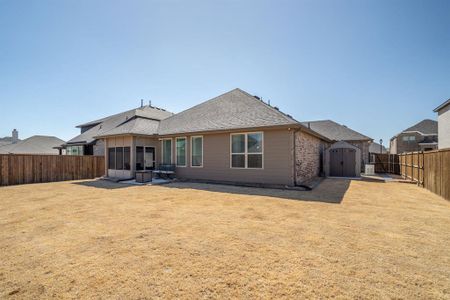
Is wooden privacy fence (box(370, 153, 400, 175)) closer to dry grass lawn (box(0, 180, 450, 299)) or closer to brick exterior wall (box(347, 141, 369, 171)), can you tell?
brick exterior wall (box(347, 141, 369, 171))

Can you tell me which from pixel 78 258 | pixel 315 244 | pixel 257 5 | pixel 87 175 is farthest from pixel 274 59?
pixel 87 175

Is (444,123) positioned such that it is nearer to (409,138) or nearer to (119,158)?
(119,158)

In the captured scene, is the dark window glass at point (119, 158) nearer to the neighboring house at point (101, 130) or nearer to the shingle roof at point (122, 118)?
the shingle roof at point (122, 118)

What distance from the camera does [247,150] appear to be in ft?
34.2

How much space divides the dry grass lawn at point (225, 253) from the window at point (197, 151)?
6.18m

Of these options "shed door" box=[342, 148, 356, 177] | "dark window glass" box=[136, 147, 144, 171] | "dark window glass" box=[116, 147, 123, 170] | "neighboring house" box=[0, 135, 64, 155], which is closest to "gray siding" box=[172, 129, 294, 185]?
"dark window glass" box=[136, 147, 144, 171]

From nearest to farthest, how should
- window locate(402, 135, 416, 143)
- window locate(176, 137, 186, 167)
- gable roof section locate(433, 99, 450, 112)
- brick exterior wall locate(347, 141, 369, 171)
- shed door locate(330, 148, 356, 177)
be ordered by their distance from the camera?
window locate(176, 137, 186, 167), gable roof section locate(433, 99, 450, 112), shed door locate(330, 148, 356, 177), brick exterior wall locate(347, 141, 369, 171), window locate(402, 135, 416, 143)

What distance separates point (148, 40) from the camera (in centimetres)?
1148

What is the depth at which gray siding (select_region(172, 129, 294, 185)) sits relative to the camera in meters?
9.48

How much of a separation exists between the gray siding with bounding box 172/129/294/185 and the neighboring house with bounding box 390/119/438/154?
3369 centimetres

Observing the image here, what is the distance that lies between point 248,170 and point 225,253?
7302 mm

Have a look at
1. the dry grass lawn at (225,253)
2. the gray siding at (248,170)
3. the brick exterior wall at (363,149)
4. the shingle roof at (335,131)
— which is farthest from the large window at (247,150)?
the brick exterior wall at (363,149)

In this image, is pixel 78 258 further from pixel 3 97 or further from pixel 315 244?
pixel 3 97

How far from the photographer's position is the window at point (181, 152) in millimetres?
12660
